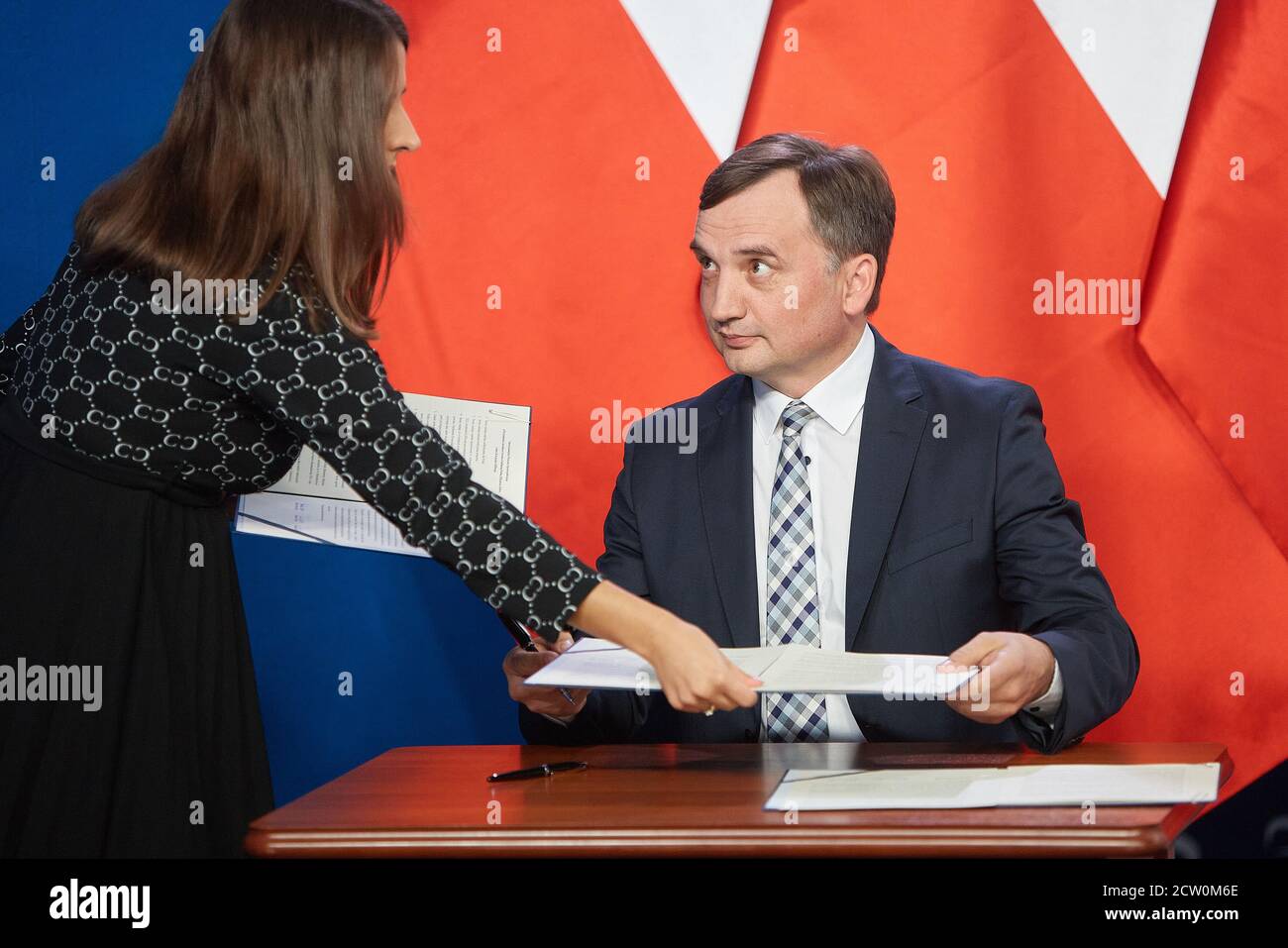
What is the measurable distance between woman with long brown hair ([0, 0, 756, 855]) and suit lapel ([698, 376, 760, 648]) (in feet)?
1.93

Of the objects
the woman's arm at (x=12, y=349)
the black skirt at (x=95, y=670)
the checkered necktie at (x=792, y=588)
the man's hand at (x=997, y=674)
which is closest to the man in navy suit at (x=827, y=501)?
the checkered necktie at (x=792, y=588)

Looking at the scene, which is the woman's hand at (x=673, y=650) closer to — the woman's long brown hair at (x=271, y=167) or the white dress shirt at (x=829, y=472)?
the woman's long brown hair at (x=271, y=167)

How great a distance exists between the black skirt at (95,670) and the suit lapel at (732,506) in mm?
893

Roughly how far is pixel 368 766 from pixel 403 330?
139cm

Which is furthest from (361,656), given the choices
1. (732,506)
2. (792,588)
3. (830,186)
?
(830,186)

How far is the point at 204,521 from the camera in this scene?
5.98 ft

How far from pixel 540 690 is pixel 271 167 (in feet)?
2.81

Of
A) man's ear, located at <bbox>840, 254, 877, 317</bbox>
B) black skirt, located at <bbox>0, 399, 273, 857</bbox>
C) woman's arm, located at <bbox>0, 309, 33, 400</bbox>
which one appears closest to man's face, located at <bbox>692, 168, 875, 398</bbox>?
man's ear, located at <bbox>840, 254, 877, 317</bbox>

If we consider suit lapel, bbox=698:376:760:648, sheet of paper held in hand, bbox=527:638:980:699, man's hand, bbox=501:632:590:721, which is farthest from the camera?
suit lapel, bbox=698:376:760:648

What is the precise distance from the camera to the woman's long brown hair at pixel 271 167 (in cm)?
170

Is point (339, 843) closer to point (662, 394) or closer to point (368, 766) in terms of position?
point (368, 766)

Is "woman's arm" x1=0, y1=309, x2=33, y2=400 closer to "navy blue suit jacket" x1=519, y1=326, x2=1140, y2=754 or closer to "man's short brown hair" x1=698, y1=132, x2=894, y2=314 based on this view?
"navy blue suit jacket" x1=519, y1=326, x2=1140, y2=754

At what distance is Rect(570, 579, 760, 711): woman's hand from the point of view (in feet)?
5.10

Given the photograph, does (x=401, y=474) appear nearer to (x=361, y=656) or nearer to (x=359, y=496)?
(x=359, y=496)
